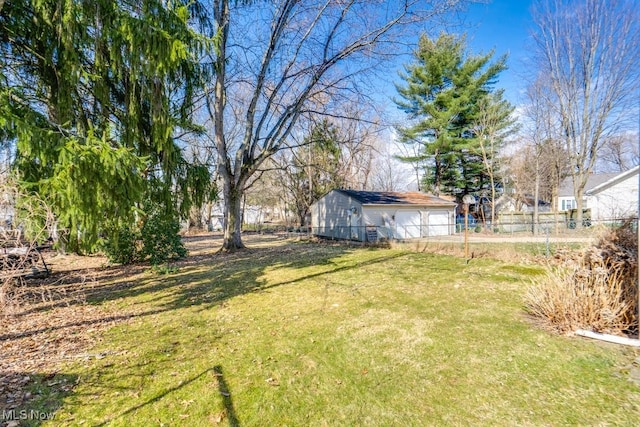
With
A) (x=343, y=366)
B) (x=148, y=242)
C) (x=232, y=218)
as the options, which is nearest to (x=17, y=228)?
(x=343, y=366)

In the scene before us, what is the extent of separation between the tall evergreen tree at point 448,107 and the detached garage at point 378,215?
17.2ft

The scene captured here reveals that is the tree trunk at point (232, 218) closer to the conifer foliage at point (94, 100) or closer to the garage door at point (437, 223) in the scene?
the conifer foliage at point (94, 100)

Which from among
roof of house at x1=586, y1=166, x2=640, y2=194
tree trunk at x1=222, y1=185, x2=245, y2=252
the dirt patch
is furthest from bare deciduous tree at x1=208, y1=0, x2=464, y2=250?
roof of house at x1=586, y1=166, x2=640, y2=194

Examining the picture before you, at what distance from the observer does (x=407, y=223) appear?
2048 cm

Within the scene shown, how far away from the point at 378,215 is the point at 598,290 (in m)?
15.4

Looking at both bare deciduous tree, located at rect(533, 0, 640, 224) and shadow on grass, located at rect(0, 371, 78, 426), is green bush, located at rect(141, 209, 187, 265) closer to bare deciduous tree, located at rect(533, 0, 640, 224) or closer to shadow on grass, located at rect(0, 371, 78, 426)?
shadow on grass, located at rect(0, 371, 78, 426)

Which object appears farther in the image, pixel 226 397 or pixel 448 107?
pixel 448 107

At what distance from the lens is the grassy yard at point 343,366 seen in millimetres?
2504

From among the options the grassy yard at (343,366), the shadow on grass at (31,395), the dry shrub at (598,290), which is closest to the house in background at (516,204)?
the dry shrub at (598,290)

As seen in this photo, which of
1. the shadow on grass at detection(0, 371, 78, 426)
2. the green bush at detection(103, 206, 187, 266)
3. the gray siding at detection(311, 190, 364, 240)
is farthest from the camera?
the gray siding at detection(311, 190, 364, 240)

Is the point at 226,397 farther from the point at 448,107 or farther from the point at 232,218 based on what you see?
the point at 448,107

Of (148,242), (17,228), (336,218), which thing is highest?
(336,218)

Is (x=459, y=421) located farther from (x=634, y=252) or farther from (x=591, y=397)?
(x=634, y=252)

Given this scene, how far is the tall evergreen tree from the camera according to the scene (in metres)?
24.0
